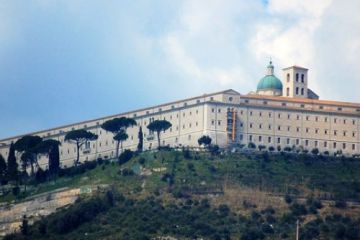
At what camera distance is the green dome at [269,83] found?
152 meters

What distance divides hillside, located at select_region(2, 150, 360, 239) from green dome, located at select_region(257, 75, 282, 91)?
13121 mm

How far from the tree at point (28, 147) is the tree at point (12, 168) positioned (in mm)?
785

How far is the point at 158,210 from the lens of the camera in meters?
126

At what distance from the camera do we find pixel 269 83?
15200 centimetres

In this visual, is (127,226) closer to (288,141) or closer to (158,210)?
(158,210)

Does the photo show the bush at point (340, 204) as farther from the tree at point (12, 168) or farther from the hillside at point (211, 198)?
the tree at point (12, 168)

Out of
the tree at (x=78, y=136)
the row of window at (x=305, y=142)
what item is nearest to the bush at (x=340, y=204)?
the row of window at (x=305, y=142)

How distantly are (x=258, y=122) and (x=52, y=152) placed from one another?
20318 millimetres

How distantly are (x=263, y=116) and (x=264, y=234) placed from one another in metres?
26.2

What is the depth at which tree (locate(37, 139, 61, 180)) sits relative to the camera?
5694 inches

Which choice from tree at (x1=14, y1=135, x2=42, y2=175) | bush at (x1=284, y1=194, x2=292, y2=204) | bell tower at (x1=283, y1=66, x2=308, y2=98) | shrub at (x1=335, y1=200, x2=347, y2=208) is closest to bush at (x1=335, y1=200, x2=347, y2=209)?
shrub at (x1=335, y1=200, x2=347, y2=208)

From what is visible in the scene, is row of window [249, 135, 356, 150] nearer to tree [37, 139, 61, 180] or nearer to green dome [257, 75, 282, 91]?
green dome [257, 75, 282, 91]

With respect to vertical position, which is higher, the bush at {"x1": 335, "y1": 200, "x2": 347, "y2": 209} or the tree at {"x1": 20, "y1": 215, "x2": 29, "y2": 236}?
the bush at {"x1": 335, "y1": 200, "x2": 347, "y2": 209}

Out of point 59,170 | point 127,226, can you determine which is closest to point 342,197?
point 127,226
